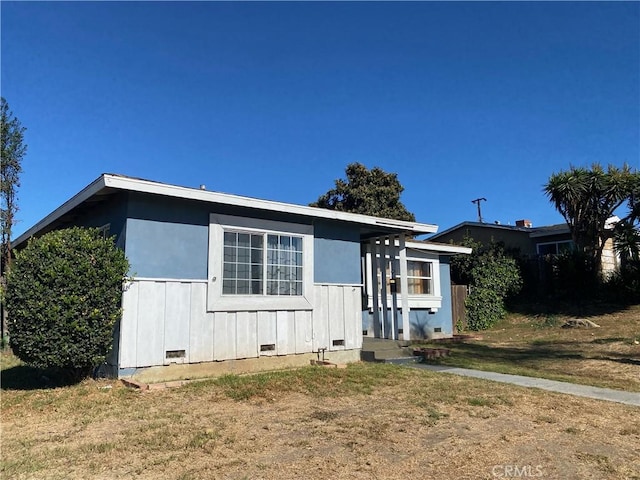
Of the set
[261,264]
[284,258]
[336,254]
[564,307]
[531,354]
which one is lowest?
[531,354]

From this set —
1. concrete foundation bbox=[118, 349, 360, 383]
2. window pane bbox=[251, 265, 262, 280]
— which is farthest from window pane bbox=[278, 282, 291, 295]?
concrete foundation bbox=[118, 349, 360, 383]

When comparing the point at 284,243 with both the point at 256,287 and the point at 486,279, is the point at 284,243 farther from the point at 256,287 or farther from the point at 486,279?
Answer: the point at 486,279

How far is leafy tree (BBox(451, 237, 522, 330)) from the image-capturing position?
19109 millimetres

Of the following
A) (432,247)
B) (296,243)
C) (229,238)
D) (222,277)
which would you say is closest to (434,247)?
(432,247)

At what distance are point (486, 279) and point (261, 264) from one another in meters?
13.0

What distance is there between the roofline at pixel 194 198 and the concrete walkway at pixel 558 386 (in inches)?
141

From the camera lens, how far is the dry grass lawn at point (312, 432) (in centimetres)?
453

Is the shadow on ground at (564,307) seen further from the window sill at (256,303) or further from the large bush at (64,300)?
the large bush at (64,300)

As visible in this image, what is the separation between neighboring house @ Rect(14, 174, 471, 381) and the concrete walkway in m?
2.55

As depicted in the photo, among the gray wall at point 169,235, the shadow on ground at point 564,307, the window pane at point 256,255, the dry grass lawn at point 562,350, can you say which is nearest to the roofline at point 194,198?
the gray wall at point 169,235

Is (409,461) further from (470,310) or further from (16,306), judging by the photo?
(470,310)

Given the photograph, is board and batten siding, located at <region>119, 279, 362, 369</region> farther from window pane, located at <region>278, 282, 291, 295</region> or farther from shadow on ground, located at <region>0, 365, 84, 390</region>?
shadow on ground, located at <region>0, 365, 84, 390</region>

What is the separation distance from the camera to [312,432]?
5.68 metres

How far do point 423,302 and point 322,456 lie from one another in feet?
40.2
